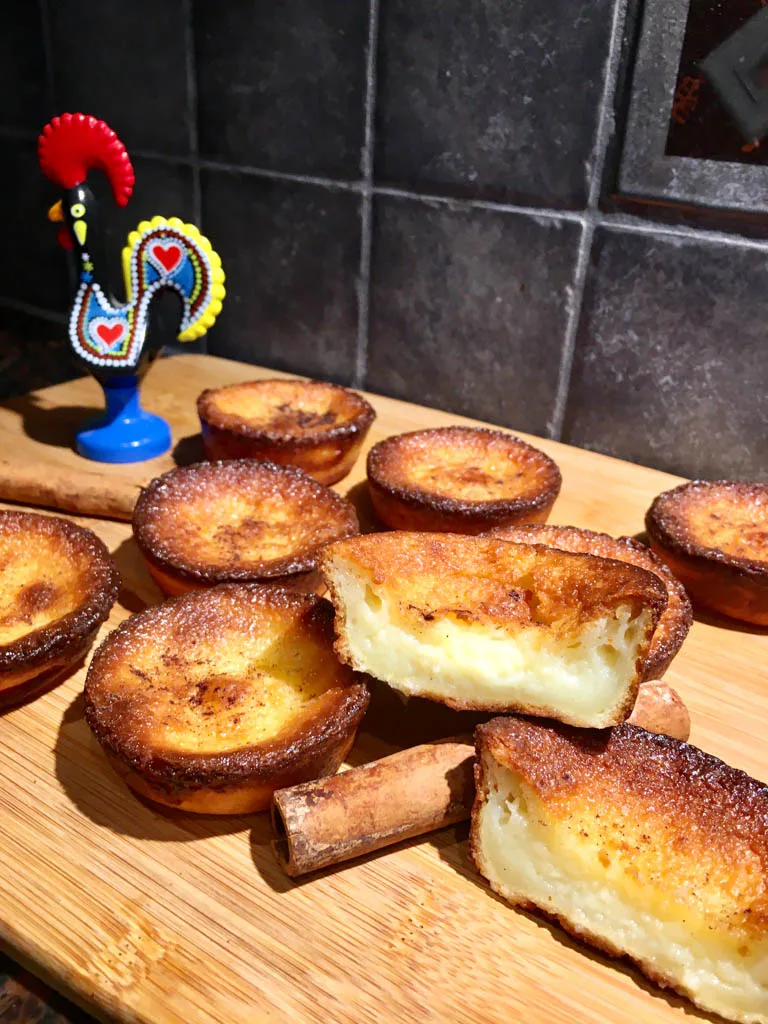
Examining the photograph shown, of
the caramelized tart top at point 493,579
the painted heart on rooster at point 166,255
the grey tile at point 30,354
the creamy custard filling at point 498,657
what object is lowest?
the grey tile at point 30,354

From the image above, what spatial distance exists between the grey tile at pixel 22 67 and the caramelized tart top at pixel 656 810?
8.78 ft

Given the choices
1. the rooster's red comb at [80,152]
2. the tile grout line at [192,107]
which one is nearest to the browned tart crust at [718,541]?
the rooster's red comb at [80,152]

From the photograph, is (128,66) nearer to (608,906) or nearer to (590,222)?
(590,222)

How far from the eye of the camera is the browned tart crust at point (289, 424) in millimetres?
1949

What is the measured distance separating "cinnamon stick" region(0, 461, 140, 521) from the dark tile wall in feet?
2.98

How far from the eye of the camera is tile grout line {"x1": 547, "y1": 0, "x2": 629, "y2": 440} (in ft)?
5.93

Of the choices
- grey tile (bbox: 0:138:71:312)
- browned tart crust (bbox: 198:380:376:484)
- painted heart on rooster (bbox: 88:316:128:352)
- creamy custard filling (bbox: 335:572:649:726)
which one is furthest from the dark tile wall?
creamy custard filling (bbox: 335:572:649:726)

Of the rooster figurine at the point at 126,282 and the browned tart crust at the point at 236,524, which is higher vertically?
the rooster figurine at the point at 126,282

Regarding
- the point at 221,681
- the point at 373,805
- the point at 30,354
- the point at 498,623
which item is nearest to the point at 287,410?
the point at 221,681

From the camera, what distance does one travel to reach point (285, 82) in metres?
2.29

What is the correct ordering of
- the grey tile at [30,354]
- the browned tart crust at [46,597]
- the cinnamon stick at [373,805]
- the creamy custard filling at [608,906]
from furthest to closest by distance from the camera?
the grey tile at [30,354] < the browned tart crust at [46,597] < the cinnamon stick at [373,805] < the creamy custard filling at [608,906]

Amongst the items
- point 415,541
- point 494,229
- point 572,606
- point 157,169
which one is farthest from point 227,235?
point 572,606

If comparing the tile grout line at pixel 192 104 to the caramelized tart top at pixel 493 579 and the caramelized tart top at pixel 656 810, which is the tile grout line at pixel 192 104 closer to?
the caramelized tart top at pixel 493 579

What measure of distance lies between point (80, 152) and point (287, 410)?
743mm
